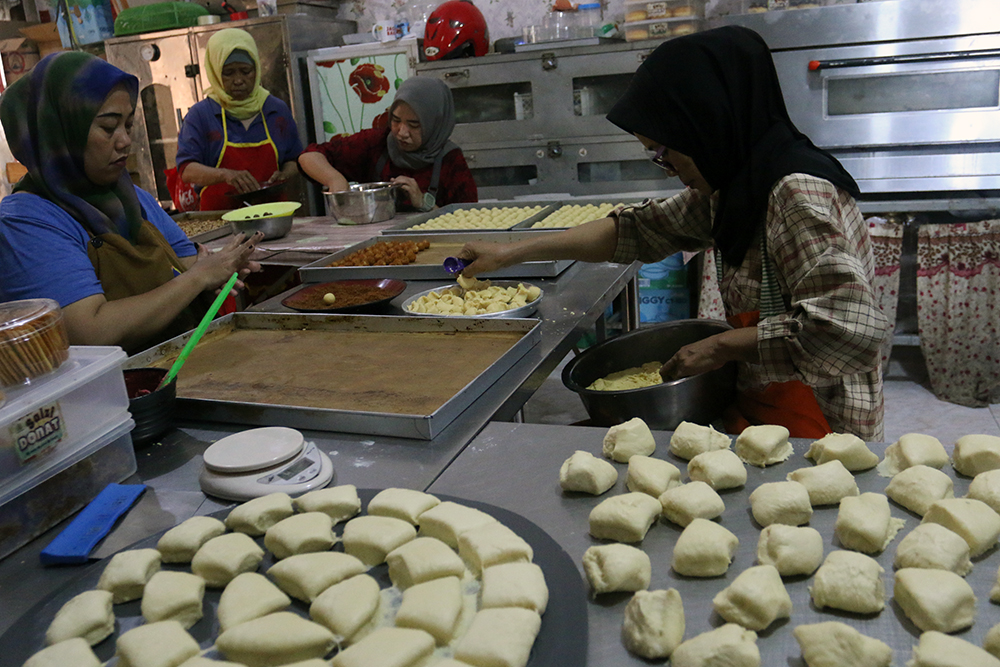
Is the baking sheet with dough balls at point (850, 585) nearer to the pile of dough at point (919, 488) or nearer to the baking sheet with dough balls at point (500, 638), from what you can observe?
the pile of dough at point (919, 488)

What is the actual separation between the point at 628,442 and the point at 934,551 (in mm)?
439

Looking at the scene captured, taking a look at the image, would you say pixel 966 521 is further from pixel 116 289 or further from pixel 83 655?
pixel 116 289

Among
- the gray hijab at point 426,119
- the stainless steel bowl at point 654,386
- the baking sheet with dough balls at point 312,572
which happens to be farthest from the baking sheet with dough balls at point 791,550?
the gray hijab at point 426,119

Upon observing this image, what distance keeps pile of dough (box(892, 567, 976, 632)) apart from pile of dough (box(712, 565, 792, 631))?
119 millimetres

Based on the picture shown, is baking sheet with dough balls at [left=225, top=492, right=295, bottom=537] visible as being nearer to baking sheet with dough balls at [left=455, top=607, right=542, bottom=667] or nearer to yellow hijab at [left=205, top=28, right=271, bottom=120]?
baking sheet with dough balls at [left=455, top=607, right=542, bottom=667]

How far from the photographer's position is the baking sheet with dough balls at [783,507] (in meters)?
0.95

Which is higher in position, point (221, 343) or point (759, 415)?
point (221, 343)

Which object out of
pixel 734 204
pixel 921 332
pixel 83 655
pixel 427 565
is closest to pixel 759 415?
pixel 734 204

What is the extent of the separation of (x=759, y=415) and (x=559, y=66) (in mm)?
3364

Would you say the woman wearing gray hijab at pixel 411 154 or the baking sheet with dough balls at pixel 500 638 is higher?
the woman wearing gray hijab at pixel 411 154

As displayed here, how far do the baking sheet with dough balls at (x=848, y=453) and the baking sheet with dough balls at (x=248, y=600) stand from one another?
2.52 ft

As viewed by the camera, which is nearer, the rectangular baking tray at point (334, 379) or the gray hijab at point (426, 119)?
the rectangular baking tray at point (334, 379)

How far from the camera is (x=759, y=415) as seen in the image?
1.80 metres

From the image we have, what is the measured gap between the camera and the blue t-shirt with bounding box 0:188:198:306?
5.81 ft
